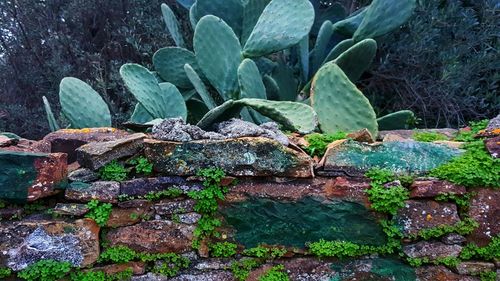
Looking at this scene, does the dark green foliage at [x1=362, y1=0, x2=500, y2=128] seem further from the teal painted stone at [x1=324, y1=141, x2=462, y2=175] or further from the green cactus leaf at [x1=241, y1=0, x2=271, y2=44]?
the teal painted stone at [x1=324, y1=141, x2=462, y2=175]

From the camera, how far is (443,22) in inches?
146

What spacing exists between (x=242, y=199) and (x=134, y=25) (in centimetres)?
302

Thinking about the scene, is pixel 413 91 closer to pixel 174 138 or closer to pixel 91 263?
pixel 174 138

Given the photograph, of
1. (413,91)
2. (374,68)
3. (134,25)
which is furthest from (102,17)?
(413,91)

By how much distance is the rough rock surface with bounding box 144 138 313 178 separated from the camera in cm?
196

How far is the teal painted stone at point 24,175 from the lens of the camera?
1.82m

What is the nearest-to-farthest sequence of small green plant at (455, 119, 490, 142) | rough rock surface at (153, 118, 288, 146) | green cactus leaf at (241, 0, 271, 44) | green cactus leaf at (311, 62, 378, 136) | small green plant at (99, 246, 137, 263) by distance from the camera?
small green plant at (99, 246, 137, 263) → rough rock surface at (153, 118, 288, 146) → small green plant at (455, 119, 490, 142) → green cactus leaf at (311, 62, 378, 136) → green cactus leaf at (241, 0, 271, 44)

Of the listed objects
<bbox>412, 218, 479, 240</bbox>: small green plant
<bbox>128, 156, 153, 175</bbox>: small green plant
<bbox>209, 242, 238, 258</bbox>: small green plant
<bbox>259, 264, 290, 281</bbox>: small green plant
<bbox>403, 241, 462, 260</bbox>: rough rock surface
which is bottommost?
<bbox>259, 264, 290, 281</bbox>: small green plant

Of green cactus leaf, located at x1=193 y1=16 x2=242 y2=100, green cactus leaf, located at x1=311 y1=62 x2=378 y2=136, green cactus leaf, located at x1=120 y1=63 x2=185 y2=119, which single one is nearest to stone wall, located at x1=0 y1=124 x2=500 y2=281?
green cactus leaf, located at x1=311 y1=62 x2=378 y2=136

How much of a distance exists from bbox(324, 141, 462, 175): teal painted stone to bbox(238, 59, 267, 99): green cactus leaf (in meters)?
0.84

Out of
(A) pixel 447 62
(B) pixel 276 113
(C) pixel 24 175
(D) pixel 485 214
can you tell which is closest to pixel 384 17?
(A) pixel 447 62

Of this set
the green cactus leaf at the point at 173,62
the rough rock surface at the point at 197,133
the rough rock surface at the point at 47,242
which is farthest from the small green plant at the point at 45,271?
the green cactus leaf at the point at 173,62

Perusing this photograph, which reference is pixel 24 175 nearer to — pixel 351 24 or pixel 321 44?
pixel 321 44

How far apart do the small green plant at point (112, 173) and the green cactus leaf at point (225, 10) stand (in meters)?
1.93
